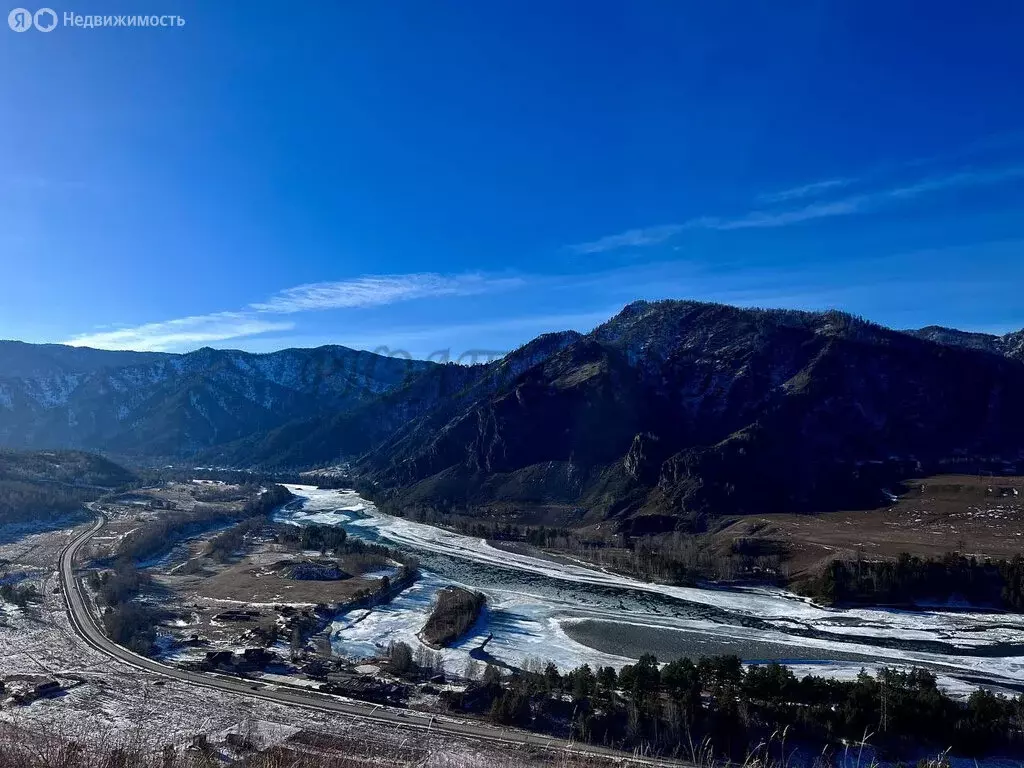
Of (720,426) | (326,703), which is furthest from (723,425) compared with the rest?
(326,703)

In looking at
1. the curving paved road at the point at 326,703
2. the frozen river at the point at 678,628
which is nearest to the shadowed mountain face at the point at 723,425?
the frozen river at the point at 678,628

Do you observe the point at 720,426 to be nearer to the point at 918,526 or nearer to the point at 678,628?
the point at 918,526

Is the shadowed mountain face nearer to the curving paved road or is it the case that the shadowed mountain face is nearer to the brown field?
the brown field

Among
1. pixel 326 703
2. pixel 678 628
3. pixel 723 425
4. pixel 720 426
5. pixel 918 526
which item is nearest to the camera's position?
pixel 326 703

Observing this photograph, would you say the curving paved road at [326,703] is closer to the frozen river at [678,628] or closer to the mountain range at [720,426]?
the frozen river at [678,628]

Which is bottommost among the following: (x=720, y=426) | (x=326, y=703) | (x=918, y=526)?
(x=326, y=703)

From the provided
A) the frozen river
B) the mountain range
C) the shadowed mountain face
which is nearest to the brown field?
the mountain range

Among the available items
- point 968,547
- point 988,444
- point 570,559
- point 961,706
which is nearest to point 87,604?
point 570,559

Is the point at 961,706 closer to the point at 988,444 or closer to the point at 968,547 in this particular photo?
the point at 968,547
